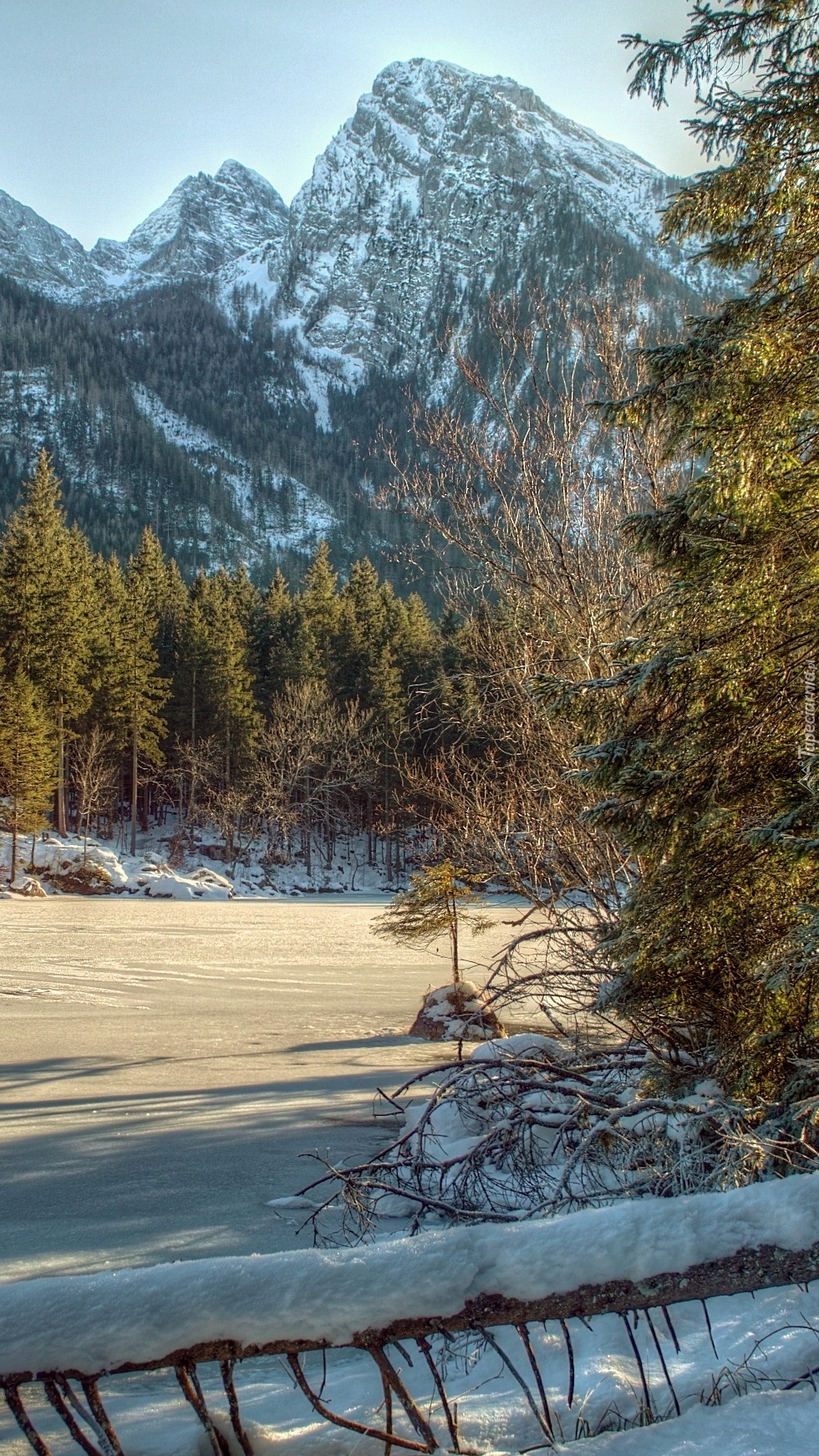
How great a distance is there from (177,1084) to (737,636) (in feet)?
22.6

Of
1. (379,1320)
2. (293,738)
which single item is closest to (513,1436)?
(379,1320)

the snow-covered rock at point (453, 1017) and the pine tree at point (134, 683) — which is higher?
the pine tree at point (134, 683)

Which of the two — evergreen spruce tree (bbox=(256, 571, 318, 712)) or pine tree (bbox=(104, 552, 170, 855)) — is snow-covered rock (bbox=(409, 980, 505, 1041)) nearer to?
pine tree (bbox=(104, 552, 170, 855))

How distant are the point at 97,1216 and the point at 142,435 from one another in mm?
206960

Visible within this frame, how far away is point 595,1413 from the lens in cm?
264

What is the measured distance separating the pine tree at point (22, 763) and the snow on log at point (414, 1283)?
3640cm

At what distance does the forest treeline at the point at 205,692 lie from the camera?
43.3 m

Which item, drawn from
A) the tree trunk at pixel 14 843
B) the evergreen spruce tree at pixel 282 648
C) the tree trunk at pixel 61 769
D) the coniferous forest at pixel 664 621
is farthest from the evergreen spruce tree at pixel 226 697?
the coniferous forest at pixel 664 621

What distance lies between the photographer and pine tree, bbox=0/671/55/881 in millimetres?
35938

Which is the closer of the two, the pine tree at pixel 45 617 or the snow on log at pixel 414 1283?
the snow on log at pixel 414 1283

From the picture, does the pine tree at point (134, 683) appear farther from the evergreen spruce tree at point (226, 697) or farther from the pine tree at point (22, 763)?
the pine tree at point (22, 763)

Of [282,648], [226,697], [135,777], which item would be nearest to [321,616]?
[282,648]

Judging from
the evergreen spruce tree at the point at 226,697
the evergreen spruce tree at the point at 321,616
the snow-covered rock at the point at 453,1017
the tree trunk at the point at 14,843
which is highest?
the evergreen spruce tree at the point at 321,616

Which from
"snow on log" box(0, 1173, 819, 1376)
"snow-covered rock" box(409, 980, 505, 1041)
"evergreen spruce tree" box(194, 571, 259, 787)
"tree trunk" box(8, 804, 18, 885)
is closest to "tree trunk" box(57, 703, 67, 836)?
"tree trunk" box(8, 804, 18, 885)
